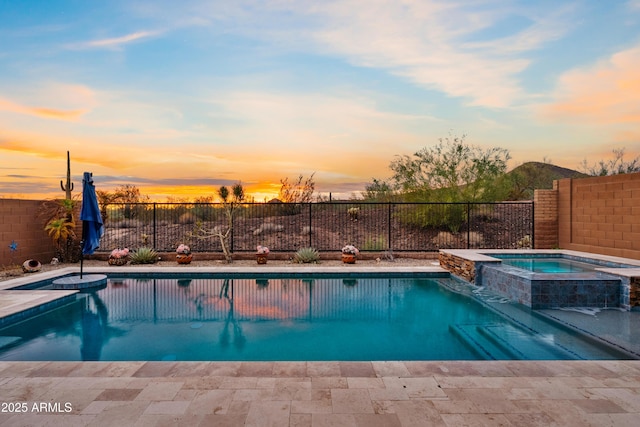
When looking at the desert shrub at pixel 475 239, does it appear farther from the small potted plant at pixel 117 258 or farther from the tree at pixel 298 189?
the small potted plant at pixel 117 258

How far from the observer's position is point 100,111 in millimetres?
9266


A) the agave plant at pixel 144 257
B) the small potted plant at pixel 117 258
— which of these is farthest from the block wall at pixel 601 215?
the small potted plant at pixel 117 258

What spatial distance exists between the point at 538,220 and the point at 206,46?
10.1 metres

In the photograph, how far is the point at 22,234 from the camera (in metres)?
9.20

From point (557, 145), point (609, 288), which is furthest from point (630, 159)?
point (609, 288)

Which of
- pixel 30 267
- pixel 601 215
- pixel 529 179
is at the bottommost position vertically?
pixel 30 267

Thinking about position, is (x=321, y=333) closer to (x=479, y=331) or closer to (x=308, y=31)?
(x=479, y=331)

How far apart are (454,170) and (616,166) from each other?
20.4 feet

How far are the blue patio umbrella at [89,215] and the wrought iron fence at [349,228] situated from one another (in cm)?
441

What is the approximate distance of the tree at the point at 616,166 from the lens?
43.3ft

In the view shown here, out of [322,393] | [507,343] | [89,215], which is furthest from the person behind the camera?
[89,215]

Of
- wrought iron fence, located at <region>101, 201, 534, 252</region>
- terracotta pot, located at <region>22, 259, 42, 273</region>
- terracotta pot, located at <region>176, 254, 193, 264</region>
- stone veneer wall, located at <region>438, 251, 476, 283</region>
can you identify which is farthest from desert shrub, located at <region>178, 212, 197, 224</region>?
stone veneer wall, located at <region>438, 251, 476, 283</region>

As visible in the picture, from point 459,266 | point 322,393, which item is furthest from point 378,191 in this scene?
point 322,393

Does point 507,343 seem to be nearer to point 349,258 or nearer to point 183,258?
point 349,258
